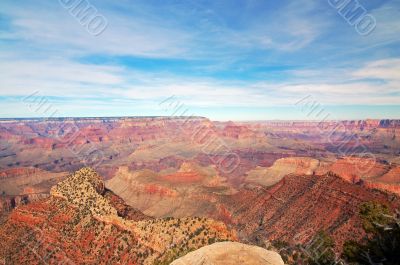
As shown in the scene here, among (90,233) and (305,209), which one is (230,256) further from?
(305,209)

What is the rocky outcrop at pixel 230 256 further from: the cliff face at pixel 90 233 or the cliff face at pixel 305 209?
the cliff face at pixel 305 209

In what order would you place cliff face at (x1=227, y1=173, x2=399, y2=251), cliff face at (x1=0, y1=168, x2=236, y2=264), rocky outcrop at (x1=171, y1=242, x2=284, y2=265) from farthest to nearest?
cliff face at (x1=227, y1=173, x2=399, y2=251) < cliff face at (x1=0, y1=168, x2=236, y2=264) < rocky outcrop at (x1=171, y1=242, x2=284, y2=265)

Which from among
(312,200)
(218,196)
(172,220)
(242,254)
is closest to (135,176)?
(218,196)

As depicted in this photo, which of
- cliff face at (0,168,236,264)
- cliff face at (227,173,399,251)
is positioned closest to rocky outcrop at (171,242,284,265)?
cliff face at (0,168,236,264)

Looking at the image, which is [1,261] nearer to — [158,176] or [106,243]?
[106,243]

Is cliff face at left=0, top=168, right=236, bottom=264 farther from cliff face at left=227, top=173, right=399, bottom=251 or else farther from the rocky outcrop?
cliff face at left=227, top=173, right=399, bottom=251

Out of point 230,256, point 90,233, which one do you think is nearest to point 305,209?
point 90,233

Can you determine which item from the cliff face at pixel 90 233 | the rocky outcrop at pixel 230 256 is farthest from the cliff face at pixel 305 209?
the rocky outcrop at pixel 230 256
